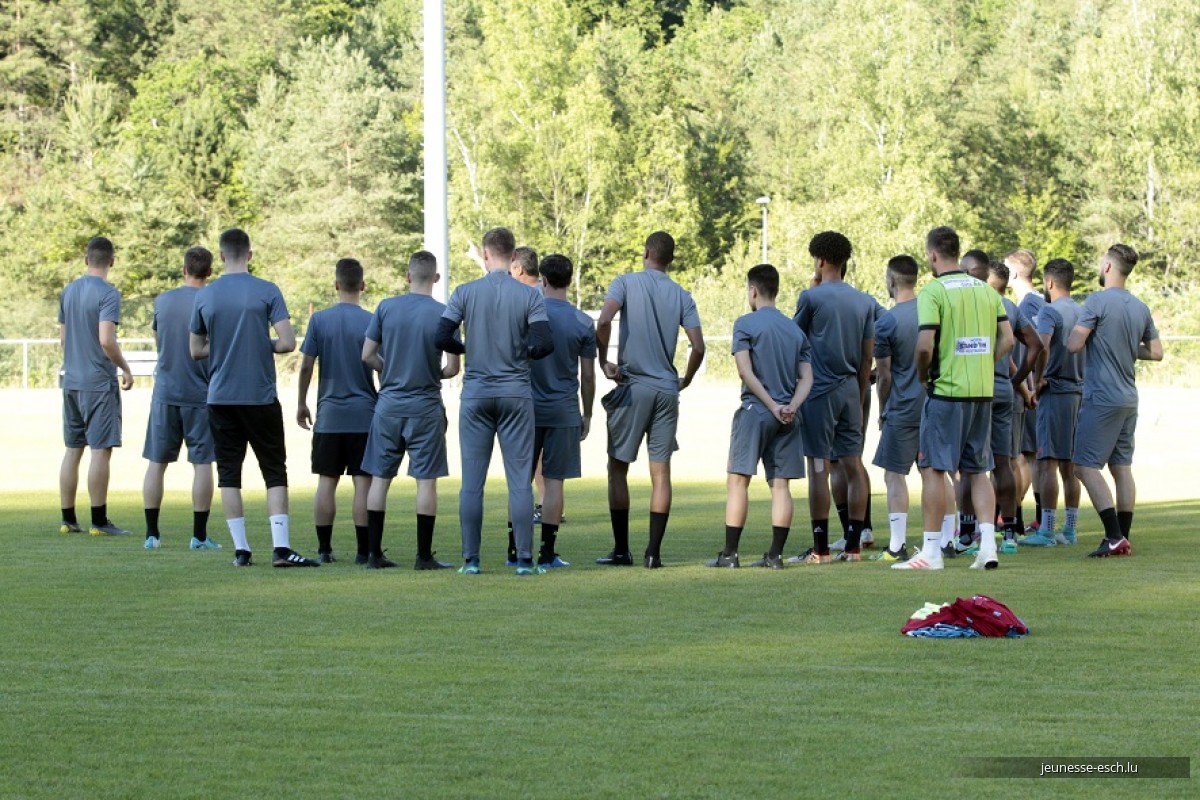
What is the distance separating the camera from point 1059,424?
1290cm

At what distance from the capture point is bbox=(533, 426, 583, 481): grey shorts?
36.9 ft

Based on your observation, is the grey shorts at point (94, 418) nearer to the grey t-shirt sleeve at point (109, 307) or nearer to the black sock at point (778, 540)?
the grey t-shirt sleeve at point (109, 307)

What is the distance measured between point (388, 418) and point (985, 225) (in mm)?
65537

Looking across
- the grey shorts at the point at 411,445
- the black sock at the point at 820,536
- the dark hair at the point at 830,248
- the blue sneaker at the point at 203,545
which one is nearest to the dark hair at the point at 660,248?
the dark hair at the point at 830,248

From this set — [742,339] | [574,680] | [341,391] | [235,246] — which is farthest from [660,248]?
[574,680]

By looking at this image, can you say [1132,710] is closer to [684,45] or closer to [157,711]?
[157,711]

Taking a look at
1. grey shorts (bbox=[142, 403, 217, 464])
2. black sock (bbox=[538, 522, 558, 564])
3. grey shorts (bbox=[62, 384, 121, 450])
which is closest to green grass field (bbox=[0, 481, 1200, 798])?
black sock (bbox=[538, 522, 558, 564])

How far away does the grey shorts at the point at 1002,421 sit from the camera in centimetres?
1238

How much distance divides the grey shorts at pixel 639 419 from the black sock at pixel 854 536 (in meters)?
1.47

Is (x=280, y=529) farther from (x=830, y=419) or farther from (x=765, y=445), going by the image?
(x=830, y=419)

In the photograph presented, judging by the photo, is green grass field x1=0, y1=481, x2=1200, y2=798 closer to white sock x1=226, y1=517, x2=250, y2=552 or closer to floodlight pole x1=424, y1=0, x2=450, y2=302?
white sock x1=226, y1=517, x2=250, y2=552

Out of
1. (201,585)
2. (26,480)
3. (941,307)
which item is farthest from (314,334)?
(26,480)

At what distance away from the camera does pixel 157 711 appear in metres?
6.74

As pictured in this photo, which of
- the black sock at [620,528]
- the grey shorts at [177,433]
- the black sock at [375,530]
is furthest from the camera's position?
the grey shorts at [177,433]
